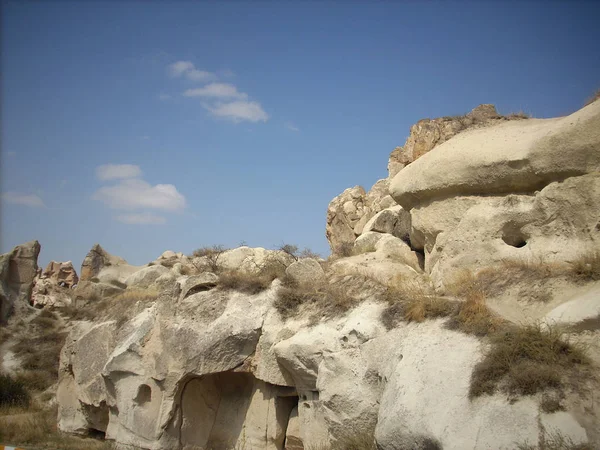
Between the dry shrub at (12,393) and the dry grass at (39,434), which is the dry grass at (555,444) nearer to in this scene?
the dry grass at (39,434)

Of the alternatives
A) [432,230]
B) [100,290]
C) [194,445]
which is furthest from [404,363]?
[100,290]

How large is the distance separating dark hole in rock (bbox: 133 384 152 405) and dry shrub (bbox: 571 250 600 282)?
9045 mm

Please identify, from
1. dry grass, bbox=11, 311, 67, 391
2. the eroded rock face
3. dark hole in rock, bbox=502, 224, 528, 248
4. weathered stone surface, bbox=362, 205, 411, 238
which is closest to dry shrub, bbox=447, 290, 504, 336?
the eroded rock face

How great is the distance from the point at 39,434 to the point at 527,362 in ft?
40.9

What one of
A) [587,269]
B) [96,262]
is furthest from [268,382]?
[96,262]

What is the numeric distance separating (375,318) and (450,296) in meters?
1.35

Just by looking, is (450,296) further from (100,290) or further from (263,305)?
(100,290)

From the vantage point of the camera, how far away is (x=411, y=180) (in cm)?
1332

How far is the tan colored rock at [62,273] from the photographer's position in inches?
1160

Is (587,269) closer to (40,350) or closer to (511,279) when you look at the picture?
(511,279)

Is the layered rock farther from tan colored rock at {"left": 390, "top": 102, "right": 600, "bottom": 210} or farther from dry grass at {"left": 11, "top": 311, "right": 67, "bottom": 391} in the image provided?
dry grass at {"left": 11, "top": 311, "right": 67, "bottom": 391}

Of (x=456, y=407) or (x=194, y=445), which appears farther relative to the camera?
(x=194, y=445)

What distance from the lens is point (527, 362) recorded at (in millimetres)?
7133

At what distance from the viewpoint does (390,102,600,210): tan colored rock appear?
34.7ft
